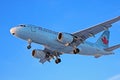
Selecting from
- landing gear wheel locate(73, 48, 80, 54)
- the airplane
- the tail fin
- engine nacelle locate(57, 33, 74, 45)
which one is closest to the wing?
the airplane

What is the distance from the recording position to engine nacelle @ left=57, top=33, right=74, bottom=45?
58781 mm

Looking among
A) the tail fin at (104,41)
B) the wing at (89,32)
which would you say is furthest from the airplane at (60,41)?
the tail fin at (104,41)

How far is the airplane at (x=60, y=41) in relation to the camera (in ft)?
187

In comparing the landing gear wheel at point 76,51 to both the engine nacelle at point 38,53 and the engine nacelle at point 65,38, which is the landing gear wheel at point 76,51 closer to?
the engine nacelle at point 65,38

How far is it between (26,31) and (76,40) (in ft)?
29.4

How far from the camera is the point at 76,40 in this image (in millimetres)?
61031

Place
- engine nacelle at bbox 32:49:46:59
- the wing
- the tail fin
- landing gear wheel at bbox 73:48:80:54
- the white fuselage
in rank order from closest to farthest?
the white fuselage < the wing < landing gear wheel at bbox 73:48:80:54 < engine nacelle at bbox 32:49:46:59 < the tail fin

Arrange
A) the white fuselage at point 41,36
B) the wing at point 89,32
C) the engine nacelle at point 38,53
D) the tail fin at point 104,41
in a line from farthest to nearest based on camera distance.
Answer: the tail fin at point 104,41, the engine nacelle at point 38,53, the wing at point 89,32, the white fuselage at point 41,36

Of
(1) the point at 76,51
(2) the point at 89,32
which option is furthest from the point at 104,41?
(1) the point at 76,51

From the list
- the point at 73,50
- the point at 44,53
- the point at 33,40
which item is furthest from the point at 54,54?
the point at 33,40

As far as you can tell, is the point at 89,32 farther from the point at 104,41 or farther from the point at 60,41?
the point at 104,41

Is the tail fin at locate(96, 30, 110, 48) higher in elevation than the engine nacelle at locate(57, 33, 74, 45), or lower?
higher

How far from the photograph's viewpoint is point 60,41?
193 ft

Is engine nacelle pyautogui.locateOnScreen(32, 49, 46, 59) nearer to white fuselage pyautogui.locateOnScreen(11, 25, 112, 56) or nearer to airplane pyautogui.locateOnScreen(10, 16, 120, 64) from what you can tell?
airplane pyautogui.locateOnScreen(10, 16, 120, 64)
